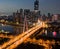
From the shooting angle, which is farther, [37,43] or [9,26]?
[9,26]

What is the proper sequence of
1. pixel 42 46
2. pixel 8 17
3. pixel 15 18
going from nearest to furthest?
pixel 42 46, pixel 15 18, pixel 8 17

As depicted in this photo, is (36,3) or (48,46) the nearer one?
(48,46)

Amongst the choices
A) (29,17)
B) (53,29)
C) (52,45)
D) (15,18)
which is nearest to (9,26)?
(15,18)

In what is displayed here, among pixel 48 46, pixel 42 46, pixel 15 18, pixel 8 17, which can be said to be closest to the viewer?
pixel 48 46

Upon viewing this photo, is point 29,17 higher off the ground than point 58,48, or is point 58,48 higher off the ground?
point 29,17

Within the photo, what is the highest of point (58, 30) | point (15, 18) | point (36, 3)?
point (36, 3)

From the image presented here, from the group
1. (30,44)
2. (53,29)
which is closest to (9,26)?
(53,29)

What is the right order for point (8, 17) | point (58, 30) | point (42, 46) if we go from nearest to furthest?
point (42, 46) < point (58, 30) < point (8, 17)

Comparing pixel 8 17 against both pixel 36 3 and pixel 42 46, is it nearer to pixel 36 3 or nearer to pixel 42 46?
pixel 36 3

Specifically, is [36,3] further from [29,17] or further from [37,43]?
[37,43]
